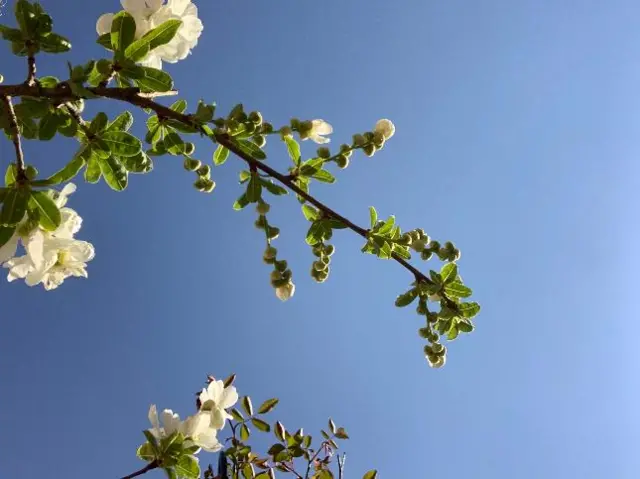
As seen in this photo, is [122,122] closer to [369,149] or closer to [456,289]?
[369,149]

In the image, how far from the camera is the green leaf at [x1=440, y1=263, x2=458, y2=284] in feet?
5.56

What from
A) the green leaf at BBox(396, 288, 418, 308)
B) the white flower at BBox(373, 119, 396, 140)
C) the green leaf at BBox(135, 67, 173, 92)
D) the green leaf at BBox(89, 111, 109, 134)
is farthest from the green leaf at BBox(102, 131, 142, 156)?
the green leaf at BBox(396, 288, 418, 308)

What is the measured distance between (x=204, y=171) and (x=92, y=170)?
1.01 ft

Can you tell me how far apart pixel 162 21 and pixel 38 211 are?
19.7 inches

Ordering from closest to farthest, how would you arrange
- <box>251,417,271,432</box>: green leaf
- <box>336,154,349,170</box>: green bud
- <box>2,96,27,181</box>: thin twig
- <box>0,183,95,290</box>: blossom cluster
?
<box>2,96,27,181</box>: thin twig < <box>0,183,95,290</box>: blossom cluster < <box>336,154,349,170</box>: green bud < <box>251,417,271,432</box>: green leaf

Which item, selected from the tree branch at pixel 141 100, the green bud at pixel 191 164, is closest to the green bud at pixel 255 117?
the tree branch at pixel 141 100

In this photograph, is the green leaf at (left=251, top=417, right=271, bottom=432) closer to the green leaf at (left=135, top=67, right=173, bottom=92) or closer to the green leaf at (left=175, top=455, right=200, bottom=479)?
the green leaf at (left=175, top=455, right=200, bottom=479)

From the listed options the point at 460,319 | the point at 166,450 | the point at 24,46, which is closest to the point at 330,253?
the point at 460,319

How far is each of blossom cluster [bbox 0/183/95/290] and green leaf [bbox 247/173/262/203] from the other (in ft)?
1.44

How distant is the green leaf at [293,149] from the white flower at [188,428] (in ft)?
2.38

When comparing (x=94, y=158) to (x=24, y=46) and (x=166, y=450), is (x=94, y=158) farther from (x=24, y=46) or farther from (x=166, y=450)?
(x=166, y=450)

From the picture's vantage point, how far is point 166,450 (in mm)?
1400

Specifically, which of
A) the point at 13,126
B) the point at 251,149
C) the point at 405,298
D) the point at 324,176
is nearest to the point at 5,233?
the point at 13,126

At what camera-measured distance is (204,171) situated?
1587mm
